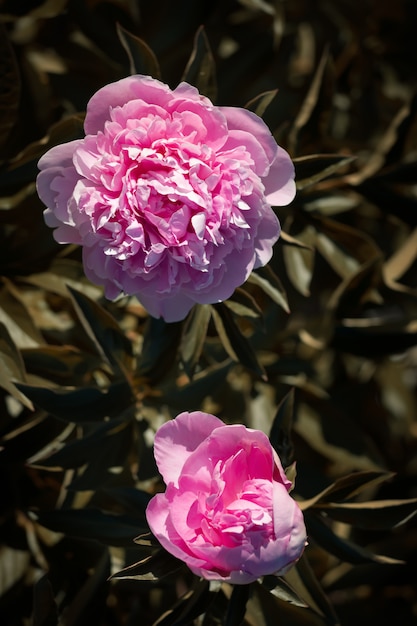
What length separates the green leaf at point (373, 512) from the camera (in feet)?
2.08

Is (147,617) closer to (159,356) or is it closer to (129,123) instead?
(159,356)

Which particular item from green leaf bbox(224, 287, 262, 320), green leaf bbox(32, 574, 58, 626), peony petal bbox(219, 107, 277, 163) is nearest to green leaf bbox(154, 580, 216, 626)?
green leaf bbox(32, 574, 58, 626)

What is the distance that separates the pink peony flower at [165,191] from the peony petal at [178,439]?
85 mm

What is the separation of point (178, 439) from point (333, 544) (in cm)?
20

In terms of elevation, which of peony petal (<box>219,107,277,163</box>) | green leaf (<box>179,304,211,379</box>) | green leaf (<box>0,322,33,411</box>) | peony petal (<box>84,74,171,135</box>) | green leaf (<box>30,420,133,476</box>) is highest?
peony petal (<box>84,74,171,135</box>)

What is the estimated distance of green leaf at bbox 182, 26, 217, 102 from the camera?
2.07 ft

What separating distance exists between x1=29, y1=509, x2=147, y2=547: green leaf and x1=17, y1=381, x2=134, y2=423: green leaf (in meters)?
0.08

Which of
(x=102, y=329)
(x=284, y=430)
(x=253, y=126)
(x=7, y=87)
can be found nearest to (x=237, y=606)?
(x=284, y=430)

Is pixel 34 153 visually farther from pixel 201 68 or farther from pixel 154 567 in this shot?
pixel 154 567

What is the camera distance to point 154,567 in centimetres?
53

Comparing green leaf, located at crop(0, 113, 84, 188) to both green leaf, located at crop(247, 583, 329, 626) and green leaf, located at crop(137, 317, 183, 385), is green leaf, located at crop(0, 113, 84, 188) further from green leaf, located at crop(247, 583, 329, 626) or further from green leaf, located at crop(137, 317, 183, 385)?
green leaf, located at crop(247, 583, 329, 626)

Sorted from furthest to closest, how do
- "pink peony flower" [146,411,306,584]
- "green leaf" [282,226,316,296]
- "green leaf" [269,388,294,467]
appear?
"green leaf" [282,226,316,296] → "green leaf" [269,388,294,467] → "pink peony flower" [146,411,306,584]

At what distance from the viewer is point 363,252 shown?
2.72 feet

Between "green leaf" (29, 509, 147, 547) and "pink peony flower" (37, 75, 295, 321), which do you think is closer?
"pink peony flower" (37, 75, 295, 321)
